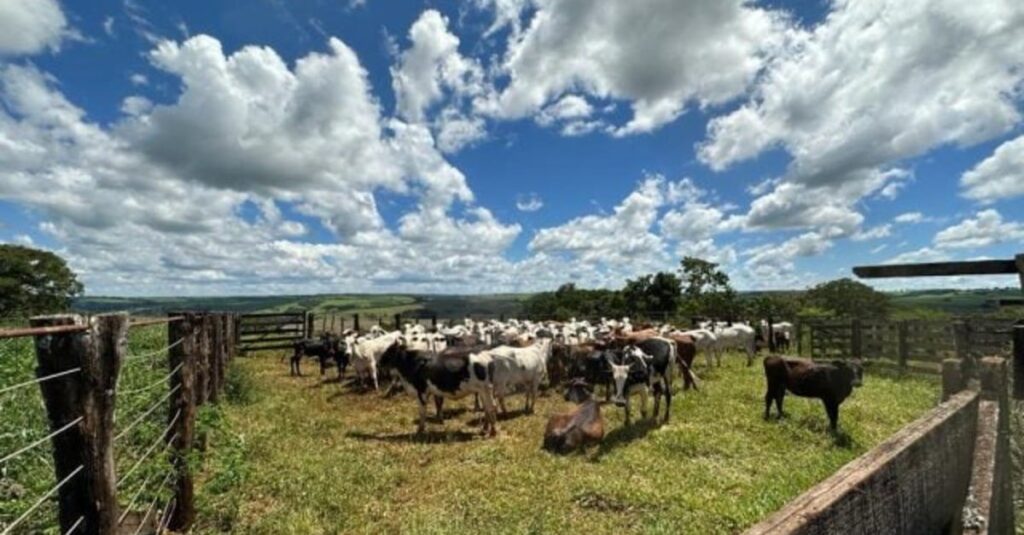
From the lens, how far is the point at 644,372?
12570mm

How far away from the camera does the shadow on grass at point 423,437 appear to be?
37.8 feet

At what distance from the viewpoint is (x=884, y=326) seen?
21078 mm

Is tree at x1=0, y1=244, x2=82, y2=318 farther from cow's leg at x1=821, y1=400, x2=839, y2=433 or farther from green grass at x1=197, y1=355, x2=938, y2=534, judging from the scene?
cow's leg at x1=821, y1=400, x2=839, y2=433

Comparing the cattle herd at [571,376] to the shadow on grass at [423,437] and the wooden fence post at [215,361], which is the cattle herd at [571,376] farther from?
the wooden fence post at [215,361]

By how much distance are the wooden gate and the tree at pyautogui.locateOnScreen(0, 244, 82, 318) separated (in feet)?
92.2

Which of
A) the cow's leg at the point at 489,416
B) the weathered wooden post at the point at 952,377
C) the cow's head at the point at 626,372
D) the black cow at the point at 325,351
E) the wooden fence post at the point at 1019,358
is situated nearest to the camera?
the wooden fence post at the point at 1019,358

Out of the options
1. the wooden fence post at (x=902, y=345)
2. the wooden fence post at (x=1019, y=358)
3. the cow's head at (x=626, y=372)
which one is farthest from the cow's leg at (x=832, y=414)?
the wooden fence post at (x=902, y=345)

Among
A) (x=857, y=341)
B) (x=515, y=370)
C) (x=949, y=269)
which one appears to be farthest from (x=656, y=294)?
(x=949, y=269)

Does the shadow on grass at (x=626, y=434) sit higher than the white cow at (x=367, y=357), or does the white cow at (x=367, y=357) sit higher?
the white cow at (x=367, y=357)

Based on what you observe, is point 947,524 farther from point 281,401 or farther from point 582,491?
point 281,401

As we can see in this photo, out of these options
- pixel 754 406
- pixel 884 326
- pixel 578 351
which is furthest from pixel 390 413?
pixel 884 326

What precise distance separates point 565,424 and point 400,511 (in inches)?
165

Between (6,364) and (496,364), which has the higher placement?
(6,364)

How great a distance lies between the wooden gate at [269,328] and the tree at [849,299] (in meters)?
52.8
